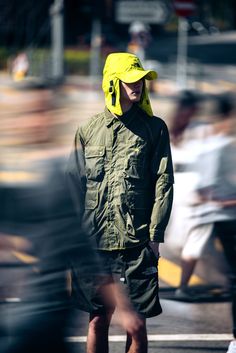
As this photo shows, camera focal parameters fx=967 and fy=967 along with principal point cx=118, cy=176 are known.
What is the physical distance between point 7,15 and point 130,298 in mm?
43692

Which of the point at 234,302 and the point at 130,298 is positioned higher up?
the point at 130,298

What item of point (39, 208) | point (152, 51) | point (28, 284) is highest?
point (39, 208)

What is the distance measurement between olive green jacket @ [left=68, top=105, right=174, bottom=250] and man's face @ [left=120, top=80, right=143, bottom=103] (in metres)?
0.06

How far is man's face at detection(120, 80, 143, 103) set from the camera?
458 centimetres

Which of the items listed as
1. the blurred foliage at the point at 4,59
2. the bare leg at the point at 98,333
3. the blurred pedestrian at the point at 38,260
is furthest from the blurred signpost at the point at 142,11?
the blurred foliage at the point at 4,59

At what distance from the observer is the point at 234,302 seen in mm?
5844

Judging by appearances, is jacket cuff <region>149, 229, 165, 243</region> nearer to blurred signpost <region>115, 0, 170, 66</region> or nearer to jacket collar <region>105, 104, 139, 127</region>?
jacket collar <region>105, 104, 139, 127</region>

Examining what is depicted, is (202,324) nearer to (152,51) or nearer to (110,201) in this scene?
(110,201)

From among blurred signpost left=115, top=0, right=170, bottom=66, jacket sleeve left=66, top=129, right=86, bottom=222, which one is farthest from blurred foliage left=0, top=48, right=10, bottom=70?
jacket sleeve left=66, top=129, right=86, bottom=222

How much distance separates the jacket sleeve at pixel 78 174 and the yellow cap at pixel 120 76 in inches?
9.7

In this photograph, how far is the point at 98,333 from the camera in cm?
469

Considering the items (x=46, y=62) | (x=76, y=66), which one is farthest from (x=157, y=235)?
(x=76, y=66)

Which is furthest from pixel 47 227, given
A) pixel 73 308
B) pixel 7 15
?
pixel 7 15

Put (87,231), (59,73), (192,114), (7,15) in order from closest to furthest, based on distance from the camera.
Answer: (87,231)
(192,114)
(59,73)
(7,15)
